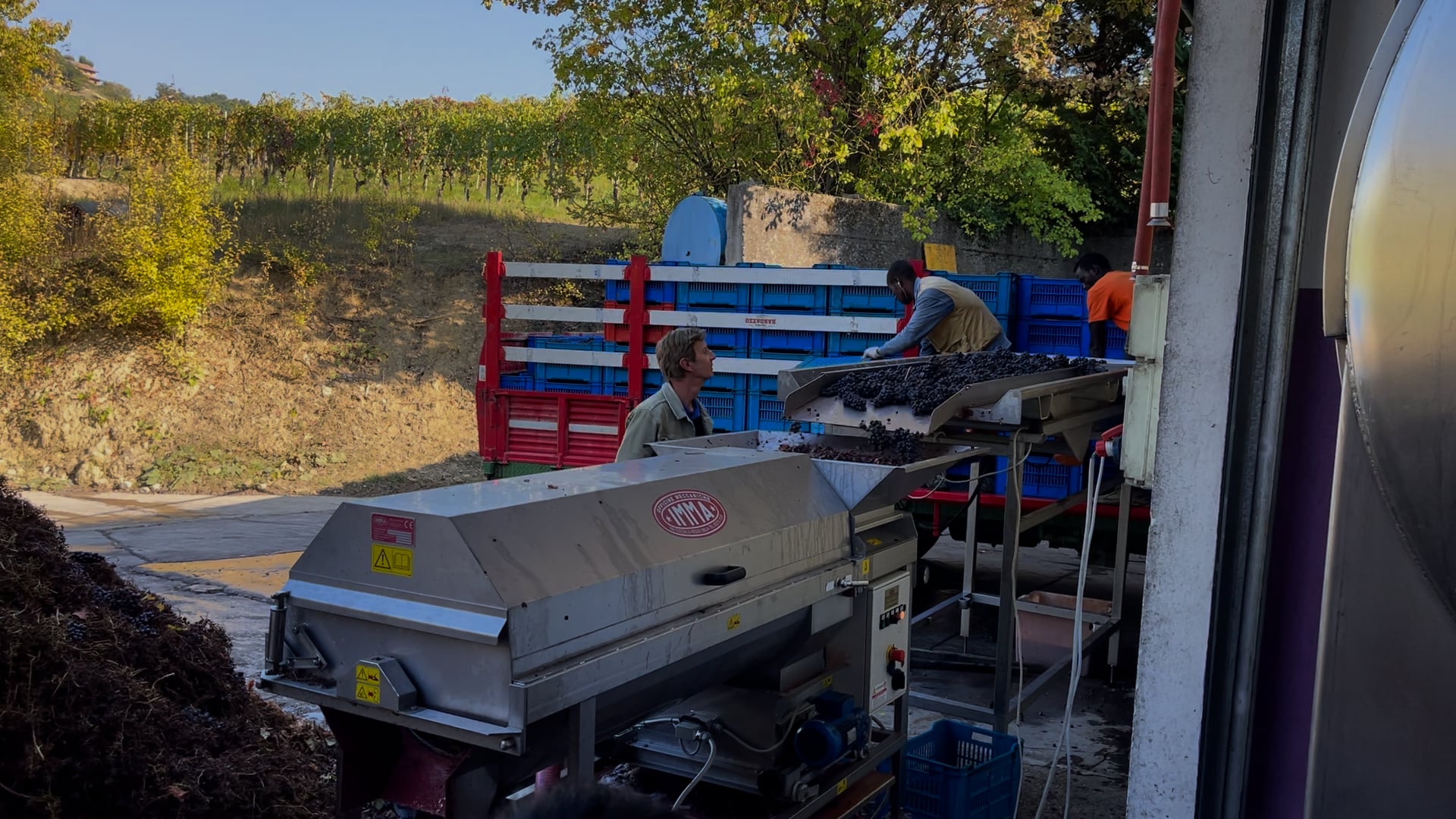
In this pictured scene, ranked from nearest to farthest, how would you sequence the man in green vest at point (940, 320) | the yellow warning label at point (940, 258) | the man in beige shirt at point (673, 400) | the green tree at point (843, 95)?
the man in beige shirt at point (673, 400) → the man in green vest at point (940, 320) → the yellow warning label at point (940, 258) → the green tree at point (843, 95)

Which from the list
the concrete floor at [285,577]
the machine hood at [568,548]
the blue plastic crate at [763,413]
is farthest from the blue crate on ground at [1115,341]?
the machine hood at [568,548]

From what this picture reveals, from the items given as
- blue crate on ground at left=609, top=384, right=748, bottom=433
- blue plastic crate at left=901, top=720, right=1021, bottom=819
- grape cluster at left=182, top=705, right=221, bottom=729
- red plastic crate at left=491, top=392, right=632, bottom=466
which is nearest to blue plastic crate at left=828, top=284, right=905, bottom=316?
blue crate on ground at left=609, top=384, right=748, bottom=433

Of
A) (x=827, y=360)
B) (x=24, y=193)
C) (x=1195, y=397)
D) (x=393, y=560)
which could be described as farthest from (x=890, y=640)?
(x=24, y=193)

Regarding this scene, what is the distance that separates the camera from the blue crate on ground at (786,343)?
23.2ft

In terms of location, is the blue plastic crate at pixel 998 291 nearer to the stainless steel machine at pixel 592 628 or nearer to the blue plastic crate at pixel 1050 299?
the blue plastic crate at pixel 1050 299

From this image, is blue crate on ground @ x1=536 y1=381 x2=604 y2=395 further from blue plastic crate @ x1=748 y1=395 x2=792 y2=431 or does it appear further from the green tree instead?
the green tree

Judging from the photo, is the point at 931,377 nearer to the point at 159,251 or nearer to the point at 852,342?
A: the point at 852,342

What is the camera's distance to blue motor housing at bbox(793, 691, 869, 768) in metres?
3.18

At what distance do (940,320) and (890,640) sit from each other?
102 inches

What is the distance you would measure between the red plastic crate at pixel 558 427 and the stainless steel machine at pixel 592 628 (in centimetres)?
428

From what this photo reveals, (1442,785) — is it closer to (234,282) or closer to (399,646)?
(399,646)

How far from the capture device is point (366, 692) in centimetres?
229

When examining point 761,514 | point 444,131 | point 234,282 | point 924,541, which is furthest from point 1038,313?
point 444,131

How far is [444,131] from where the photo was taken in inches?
874
